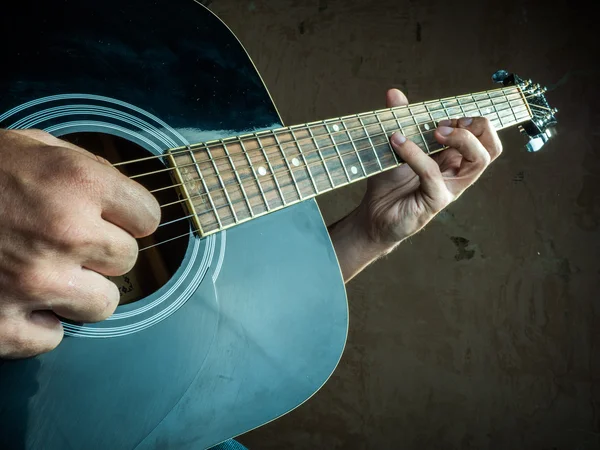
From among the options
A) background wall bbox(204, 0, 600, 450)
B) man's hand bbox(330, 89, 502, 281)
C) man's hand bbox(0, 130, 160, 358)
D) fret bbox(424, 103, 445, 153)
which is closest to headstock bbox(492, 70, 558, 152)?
man's hand bbox(330, 89, 502, 281)

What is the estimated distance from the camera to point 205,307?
3.01ft

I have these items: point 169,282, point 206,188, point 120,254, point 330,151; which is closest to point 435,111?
point 330,151

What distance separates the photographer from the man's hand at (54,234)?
63 centimetres

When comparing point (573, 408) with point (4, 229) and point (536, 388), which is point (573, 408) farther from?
point (4, 229)

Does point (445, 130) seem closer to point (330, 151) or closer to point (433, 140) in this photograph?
point (433, 140)

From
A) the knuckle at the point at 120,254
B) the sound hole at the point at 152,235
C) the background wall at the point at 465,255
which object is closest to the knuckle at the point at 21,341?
the knuckle at the point at 120,254

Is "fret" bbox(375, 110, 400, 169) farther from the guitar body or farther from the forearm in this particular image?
the forearm

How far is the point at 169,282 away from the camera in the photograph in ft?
2.93

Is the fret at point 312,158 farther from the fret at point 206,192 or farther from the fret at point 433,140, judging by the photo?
the fret at point 433,140

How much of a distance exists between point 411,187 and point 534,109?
0.46m

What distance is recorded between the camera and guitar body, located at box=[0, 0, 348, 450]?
0.80m

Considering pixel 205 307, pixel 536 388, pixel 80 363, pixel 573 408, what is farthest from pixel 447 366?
pixel 80 363

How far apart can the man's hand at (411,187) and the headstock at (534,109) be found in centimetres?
26

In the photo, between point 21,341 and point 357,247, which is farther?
point 357,247
